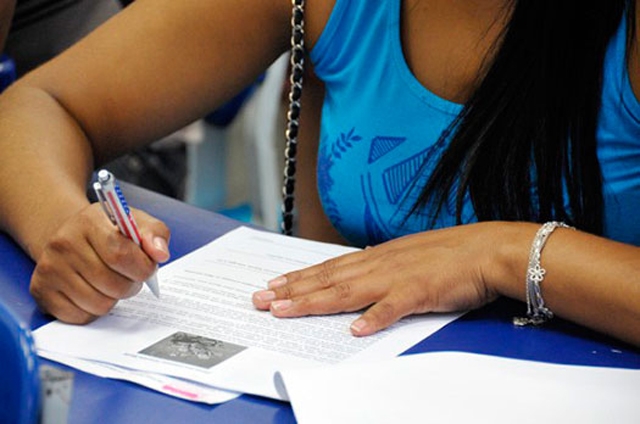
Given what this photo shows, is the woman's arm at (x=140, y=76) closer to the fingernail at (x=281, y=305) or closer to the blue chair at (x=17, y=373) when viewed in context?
the fingernail at (x=281, y=305)

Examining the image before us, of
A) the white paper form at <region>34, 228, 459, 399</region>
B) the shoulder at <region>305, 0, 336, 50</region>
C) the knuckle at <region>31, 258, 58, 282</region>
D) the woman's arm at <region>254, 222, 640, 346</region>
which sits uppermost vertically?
the shoulder at <region>305, 0, 336, 50</region>

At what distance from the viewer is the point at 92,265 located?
0.99 m

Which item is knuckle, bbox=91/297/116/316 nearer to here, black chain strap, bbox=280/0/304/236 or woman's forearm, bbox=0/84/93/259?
woman's forearm, bbox=0/84/93/259

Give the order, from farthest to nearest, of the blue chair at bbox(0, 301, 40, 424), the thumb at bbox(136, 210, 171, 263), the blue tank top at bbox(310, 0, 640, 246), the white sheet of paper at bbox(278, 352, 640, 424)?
1. the blue tank top at bbox(310, 0, 640, 246)
2. the thumb at bbox(136, 210, 171, 263)
3. the white sheet of paper at bbox(278, 352, 640, 424)
4. the blue chair at bbox(0, 301, 40, 424)

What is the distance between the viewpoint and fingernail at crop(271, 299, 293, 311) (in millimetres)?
1002

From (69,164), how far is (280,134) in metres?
2.04

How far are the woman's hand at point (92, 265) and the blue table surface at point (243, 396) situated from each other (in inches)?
1.4

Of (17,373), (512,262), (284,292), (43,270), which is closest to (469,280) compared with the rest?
(512,262)

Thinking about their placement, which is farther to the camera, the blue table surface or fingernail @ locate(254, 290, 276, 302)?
fingernail @ locate(254, 290, 276, 302)

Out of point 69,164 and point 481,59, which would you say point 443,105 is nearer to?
point 481,59

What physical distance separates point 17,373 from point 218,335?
35 cm

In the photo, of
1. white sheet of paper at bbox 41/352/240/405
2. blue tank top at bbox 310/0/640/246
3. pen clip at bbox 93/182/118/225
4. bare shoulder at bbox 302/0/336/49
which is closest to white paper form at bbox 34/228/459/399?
white sheet of paper at bbox 41/352/240/405

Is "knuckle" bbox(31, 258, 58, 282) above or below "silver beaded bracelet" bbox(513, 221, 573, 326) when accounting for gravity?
below

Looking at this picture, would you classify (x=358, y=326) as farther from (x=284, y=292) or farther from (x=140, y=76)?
(x=140, y=76)
